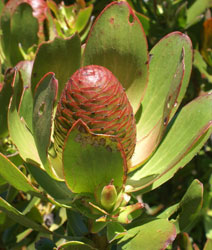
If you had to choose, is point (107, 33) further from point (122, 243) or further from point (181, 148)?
point (122, 243)

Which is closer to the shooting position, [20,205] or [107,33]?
[107,33]

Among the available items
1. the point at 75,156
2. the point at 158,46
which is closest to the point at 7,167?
→ the point at 75,156

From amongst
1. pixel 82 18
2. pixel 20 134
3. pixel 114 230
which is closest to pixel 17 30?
pixel 82 18

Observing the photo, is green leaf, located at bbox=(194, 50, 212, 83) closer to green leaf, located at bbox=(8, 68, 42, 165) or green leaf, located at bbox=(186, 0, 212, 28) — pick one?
green leaf, located at bbox=(186, 0, 212, 28)

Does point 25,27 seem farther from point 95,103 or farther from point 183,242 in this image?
point 183,242

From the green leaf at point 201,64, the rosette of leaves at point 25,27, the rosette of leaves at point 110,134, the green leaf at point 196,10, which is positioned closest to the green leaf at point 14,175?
the rosette of leaves at point 110,134

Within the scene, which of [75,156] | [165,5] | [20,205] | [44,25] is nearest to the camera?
[75,156]
